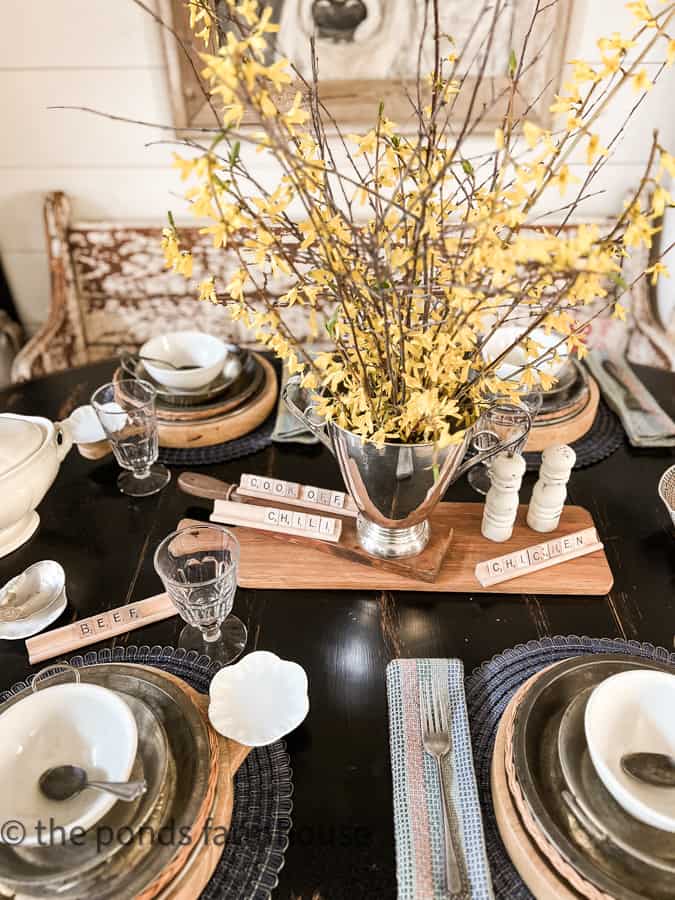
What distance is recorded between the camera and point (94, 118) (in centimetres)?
171

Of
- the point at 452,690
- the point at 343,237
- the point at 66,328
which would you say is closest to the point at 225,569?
the point at 452,690

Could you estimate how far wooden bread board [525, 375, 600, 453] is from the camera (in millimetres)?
1113

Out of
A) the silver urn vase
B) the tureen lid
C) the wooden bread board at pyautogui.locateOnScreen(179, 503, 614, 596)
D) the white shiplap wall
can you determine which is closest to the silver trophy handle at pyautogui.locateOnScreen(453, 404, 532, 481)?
the silver urn vase

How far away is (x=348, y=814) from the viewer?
2.15 ft

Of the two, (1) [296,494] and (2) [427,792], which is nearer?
(2) [427,792]

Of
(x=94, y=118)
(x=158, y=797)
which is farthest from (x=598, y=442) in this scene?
(x=94, y=118)

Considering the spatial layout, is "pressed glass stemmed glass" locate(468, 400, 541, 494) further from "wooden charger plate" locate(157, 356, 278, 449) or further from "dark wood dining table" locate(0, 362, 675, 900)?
"wooden charger plate" locate(157, 356, 278, 449)

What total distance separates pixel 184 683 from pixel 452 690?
29 cm

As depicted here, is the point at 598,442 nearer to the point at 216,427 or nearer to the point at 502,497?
the point at 502,497

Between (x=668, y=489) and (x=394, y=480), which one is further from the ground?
(x=394, y=480)

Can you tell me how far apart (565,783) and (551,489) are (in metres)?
0.39

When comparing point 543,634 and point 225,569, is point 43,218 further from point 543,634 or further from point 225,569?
point 543,634

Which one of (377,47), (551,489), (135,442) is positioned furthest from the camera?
(377,47)

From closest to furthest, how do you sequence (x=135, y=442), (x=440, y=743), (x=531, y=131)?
(x=531, y=131)
(x=440, y=743)
(x=135, y=442)
